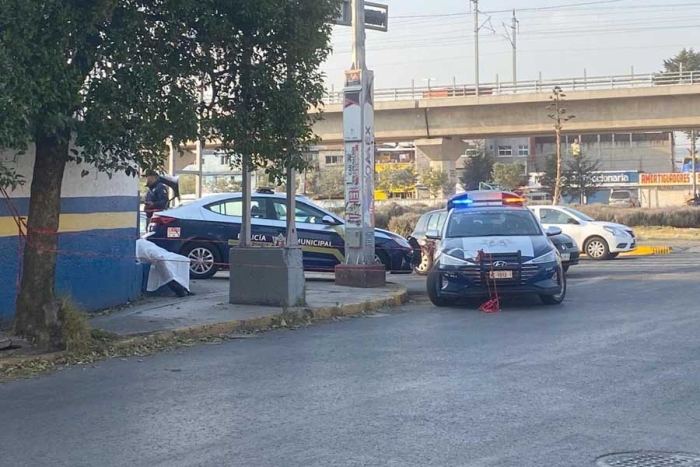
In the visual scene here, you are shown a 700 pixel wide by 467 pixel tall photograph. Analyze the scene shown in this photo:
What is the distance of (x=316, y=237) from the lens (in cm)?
1725

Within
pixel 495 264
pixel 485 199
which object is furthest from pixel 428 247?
pixel 495 264

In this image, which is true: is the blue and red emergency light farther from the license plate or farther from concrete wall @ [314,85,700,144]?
concrete wall @ [314,85,700,144]

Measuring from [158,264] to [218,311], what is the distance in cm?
199

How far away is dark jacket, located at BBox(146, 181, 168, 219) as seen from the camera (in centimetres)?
1750

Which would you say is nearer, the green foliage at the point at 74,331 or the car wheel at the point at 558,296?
the green foliage at the point at 74,331

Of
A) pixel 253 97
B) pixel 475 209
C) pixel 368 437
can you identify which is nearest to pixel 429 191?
pixel 475 209

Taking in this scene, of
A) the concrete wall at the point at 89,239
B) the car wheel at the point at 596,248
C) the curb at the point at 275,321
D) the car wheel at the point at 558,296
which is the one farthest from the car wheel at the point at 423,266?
the concrete wall at the point at 89,239

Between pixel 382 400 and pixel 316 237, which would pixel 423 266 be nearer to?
pixel 316 237

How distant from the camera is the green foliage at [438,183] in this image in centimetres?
5729

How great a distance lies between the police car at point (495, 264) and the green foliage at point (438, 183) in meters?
40.7

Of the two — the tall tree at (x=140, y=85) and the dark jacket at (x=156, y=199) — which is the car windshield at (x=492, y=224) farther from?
the dark jacket at (x=156, y=199)

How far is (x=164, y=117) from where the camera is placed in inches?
376

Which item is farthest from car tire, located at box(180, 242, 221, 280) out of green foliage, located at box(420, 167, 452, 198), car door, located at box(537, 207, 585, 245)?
green foliage, located at box(420, 167, 452, 198)

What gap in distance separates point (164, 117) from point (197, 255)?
7.63 meters
